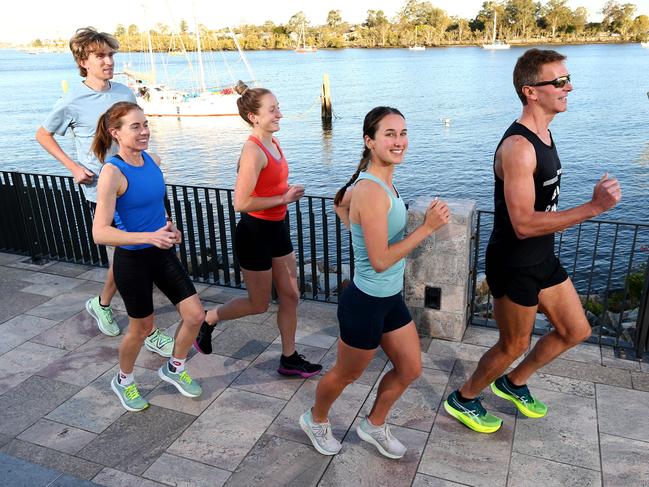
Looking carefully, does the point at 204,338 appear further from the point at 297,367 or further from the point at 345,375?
the point at 345,375

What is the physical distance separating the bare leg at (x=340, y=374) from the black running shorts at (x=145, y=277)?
1099 mm

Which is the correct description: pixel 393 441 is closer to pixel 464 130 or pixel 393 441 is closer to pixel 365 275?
pixel 365 275

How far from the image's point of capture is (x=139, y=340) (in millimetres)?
3602

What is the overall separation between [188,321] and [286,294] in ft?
2.36

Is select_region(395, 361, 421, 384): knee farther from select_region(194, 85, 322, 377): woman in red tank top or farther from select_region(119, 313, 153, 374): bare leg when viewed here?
select_region(119, 313, 153, 374): bare leg

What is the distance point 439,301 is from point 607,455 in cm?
168

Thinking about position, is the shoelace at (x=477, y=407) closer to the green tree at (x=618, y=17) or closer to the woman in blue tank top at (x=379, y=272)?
the woman in blue tank top at (x=379, y=272)

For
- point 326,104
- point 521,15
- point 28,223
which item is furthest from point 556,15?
point 28,223

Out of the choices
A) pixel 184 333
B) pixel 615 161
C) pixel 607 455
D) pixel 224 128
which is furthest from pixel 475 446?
pixel 224 128

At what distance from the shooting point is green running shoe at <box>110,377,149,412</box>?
12.1 ft

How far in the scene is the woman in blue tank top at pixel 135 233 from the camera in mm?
3174

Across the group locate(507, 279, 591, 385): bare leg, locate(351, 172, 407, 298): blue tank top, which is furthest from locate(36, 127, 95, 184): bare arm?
locate(507, 279, 591, 385): bare leg

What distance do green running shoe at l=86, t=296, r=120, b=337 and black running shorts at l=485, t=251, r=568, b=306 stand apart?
3296 millimetres

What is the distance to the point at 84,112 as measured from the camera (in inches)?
174
